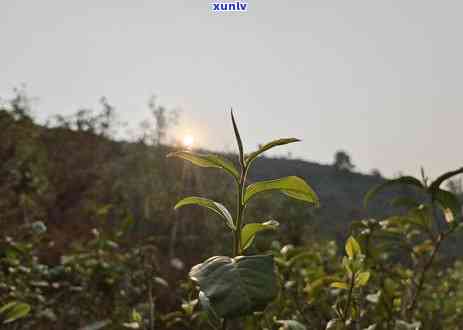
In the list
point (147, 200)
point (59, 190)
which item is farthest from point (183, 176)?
point (59, 190)

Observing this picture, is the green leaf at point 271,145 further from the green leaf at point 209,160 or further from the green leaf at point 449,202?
the green leaf at point 449,202

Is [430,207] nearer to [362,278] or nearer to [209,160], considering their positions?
[362,278]

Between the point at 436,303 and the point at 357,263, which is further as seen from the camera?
the point at 436,303

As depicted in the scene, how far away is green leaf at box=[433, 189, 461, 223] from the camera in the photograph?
125 centimetres

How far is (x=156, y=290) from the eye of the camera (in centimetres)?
660

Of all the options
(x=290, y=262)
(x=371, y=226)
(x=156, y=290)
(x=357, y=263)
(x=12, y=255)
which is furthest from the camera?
(x=156, y=290)

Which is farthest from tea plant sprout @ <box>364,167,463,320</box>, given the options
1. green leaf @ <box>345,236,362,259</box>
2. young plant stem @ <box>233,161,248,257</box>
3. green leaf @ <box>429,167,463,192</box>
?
young plant stem @ <box>233,161,248,257</box>

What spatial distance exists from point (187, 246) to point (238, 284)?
9984 millimetres

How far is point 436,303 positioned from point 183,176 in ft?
29.3

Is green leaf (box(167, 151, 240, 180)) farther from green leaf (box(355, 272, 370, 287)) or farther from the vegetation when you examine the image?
green leaf (box(355, 272, 370, 287))

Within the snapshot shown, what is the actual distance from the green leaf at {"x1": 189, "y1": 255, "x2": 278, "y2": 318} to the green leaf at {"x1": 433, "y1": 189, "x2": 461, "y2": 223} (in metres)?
0.78

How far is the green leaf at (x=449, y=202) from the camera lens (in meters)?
1.25

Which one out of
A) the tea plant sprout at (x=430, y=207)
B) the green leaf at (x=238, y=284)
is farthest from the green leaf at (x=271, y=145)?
the tea plant sprout at (x=430, y=207)

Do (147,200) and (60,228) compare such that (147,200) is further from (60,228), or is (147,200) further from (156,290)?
(156,290)
